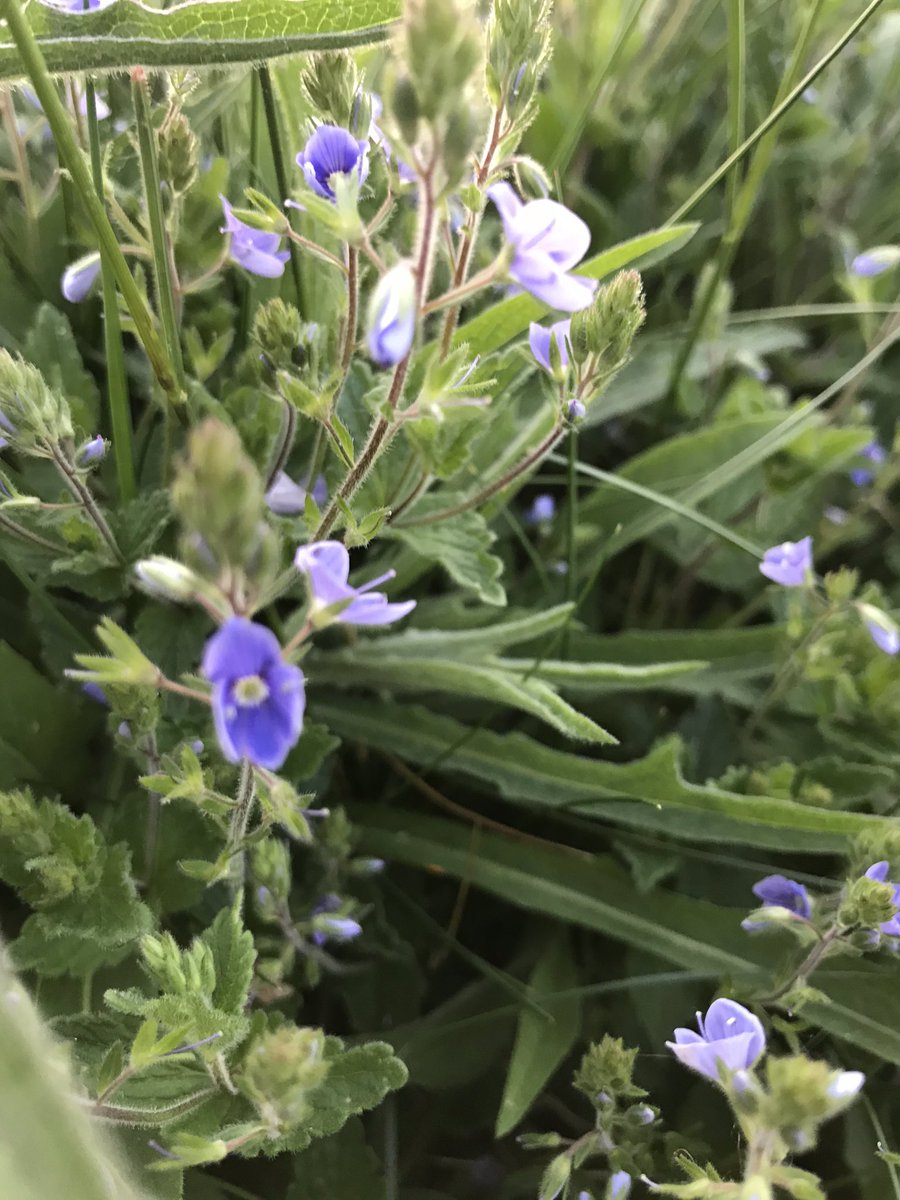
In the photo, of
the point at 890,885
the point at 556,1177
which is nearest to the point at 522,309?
the point at 890,885

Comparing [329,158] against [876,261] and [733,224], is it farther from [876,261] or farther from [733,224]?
[876,261]

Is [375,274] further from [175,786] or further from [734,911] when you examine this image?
[734,911]

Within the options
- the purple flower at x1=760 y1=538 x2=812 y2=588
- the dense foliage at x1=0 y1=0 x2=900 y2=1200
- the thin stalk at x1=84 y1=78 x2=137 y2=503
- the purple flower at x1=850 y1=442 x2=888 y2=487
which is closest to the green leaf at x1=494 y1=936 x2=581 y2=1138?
the dense foliage at x1=0 y1=0 x2=900 y2=1200

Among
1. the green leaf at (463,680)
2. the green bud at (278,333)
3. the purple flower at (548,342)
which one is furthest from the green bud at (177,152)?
the green leaf at (463,680)

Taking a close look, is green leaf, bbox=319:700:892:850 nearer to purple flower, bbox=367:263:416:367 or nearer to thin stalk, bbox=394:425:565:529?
thin stalk, bbox=394:425:565:529

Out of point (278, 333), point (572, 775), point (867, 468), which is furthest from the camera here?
point (867, 468)

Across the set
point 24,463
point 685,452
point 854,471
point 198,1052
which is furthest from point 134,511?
point 854,471
